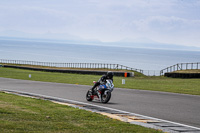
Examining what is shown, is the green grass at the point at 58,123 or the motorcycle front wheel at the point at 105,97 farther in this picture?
the motorcycle front wheel at the point at 105,97

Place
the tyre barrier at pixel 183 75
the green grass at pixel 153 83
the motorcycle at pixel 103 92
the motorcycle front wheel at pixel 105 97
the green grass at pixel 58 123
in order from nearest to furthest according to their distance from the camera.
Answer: the green grass at pixel 58 123
the motorcycle at pixel 103 92
the motorcycle front wheel at pixel 105 97
the green grass at pixel 153 83
the tyre barrier at pixel 183 75

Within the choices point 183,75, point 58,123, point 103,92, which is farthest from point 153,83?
point 58,123

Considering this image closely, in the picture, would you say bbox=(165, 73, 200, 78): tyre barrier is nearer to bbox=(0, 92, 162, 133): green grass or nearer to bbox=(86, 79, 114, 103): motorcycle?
bbox=(86, 79, 114, 103): motorcycle

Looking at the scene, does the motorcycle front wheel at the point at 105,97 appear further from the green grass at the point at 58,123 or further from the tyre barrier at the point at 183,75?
the tyre barrier at the point at 183,75

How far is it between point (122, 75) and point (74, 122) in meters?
34.5

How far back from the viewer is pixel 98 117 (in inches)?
412

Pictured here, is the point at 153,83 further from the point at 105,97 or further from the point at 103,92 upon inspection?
the point at 105,97

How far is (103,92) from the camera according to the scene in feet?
51.2

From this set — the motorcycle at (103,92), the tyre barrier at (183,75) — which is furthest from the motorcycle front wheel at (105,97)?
the tyre barrier at (183,75)

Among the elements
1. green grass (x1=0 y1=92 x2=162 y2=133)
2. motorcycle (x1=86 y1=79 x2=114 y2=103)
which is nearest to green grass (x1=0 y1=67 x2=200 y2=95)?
motorcycle (x1=86 y1=79 x2=114 y2=103)

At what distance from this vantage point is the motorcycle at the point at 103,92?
15.0 metres

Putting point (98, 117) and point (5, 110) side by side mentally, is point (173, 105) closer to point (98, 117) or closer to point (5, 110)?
point (98, 117)

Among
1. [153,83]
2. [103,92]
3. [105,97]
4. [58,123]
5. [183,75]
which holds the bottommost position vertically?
[58,123]

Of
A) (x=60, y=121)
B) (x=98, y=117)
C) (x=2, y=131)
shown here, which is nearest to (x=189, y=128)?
(x=98, y=117)
